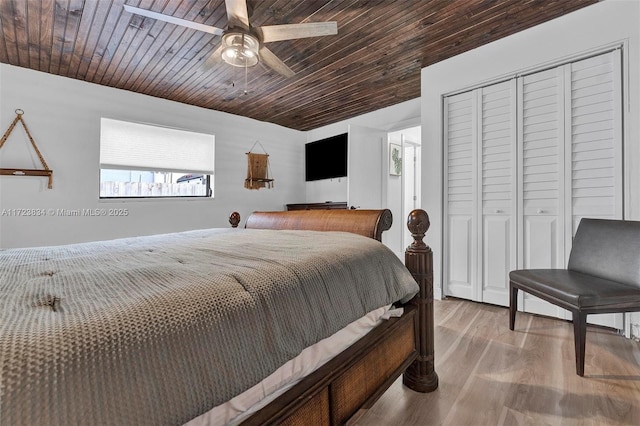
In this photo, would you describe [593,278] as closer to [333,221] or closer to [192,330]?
[333,221]

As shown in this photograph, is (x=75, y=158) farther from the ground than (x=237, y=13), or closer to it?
closer to it

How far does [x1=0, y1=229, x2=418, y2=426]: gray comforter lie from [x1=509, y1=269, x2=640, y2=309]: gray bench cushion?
135cm

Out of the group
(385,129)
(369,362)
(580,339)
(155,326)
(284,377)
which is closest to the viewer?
(155,326)

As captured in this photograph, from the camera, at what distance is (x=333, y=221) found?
1844 millimetres

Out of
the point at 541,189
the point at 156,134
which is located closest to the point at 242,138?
the point at 156,134

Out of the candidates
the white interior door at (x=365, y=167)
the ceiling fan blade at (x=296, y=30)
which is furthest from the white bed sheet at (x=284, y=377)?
the white interior door at (x=365, y=167)

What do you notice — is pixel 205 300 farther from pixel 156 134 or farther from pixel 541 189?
pixel 156 134

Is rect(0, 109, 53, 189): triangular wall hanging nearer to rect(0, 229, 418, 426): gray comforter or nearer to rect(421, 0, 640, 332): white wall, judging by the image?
rect(0, 229, 418, 426): gray comforter

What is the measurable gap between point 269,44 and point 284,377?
2769mm

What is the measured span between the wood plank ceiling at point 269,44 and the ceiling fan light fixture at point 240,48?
44 centimetres

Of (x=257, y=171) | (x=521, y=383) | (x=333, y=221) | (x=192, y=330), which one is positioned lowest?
(x=521, y=383)

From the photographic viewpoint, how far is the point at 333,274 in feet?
3.27

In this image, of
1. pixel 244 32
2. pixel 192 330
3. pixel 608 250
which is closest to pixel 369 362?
pixel 192 330

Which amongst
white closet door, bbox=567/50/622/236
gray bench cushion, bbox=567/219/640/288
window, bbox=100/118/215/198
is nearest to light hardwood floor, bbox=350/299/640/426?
gray bench cushion, bbox=567/219/640/288
